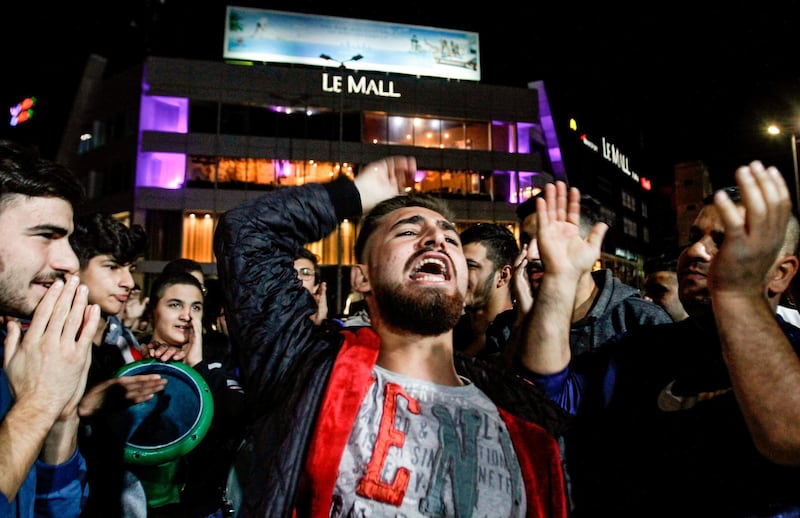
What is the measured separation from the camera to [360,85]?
111 ft

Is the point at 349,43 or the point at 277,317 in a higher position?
the point at 349,43

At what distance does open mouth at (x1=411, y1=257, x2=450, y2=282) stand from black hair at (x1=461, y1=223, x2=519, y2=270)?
5.97 feet

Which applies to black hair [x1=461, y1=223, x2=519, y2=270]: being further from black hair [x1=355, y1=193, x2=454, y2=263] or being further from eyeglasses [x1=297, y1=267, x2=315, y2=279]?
eyeglasses [x1=297, y1=267, x2=315, y2=279]

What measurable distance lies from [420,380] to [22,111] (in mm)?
63314

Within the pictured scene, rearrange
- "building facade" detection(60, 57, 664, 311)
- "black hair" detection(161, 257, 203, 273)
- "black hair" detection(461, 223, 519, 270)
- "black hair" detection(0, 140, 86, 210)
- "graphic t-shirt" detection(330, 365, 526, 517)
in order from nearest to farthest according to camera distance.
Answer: "graphic t-shirt" detection(330, 365, 526, 517), "black hair" detection(0, 140, 86, 210), "black hair" detection(461, 223, 519, 270), "black hair" detection(161, 257, 203, 273), "building facade" detection(60, 57, 664, 311)

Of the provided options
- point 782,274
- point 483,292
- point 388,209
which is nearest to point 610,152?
point 483,292

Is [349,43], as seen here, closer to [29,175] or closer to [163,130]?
[163,130]

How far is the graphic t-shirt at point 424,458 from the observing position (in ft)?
7.12

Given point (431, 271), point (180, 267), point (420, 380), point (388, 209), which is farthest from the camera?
point (180, 267)

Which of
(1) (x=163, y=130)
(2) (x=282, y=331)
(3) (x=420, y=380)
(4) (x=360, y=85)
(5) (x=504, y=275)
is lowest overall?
(3) (x=420, y=380)

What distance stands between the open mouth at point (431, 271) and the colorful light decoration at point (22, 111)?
60183 millimetres

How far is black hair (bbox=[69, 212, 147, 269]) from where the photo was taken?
13.8ft

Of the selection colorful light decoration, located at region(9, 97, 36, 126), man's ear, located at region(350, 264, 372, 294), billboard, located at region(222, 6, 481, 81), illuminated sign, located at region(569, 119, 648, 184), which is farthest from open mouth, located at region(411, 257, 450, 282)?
colorful light decoration, located at region(9, 97, 36, 126)

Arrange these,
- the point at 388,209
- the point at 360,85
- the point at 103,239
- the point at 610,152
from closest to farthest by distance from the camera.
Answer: the point at 388,209
the point at 103,239
the point at 360,85
the point at 610,152
